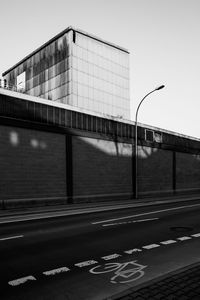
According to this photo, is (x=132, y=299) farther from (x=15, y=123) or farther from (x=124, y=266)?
(x=15, y=123)

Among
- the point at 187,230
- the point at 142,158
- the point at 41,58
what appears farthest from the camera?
the point at 41,58

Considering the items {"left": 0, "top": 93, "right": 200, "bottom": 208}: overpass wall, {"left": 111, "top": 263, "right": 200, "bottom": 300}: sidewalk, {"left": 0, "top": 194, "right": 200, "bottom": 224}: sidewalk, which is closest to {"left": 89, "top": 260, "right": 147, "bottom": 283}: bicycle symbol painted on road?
{"left": 111, "top": 263, "right": 200, "bottom": 300}: sidewalk

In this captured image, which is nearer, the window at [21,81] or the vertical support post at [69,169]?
the vertical support post at [69,169]

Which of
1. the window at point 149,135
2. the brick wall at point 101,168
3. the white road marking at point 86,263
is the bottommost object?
the white road marking at point 86,263

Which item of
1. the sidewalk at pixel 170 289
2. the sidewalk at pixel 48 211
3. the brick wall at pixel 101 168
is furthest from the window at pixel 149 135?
the sidewalk at pixel 170 289

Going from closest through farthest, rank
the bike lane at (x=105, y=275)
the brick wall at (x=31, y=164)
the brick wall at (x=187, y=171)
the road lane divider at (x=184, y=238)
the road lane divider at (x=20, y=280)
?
1. the bike lane at (x=105, y=275)
2. the road lane divider at (x=20, y=280)
3. the road lane divider at (x=184, y=238)
4. the brick wall at (x=31, y=164)
5. the brick wall at (x=187, y=171)

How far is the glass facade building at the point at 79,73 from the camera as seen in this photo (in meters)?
44.4

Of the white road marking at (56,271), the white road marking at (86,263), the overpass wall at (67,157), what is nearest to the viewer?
the white road marking at (56,271)

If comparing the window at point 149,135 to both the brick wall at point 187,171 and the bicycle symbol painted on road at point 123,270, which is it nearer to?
the brick wall at point 187,171

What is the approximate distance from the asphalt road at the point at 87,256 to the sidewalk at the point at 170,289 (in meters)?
0.49

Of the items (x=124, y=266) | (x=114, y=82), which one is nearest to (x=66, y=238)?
(x=124, y=266)

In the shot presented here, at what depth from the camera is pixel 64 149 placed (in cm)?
2411

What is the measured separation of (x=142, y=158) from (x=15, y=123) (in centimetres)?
1623

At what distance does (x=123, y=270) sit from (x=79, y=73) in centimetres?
4151
